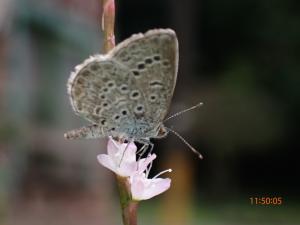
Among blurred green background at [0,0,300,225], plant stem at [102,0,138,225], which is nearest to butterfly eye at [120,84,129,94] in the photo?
plant stem at [102,0,138,225]

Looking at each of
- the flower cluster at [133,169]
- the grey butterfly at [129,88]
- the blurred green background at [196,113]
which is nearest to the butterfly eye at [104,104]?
the grey butterfly at [129,88]

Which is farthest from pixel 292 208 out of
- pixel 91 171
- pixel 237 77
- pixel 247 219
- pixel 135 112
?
pixel 135 112

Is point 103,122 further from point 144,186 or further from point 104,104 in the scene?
point 144,186

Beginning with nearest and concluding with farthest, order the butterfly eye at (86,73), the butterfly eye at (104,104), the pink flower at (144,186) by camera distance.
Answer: the pink flower at (144,186) < the butterfly eye at (86,73) < the butterfly eye at (104,104)

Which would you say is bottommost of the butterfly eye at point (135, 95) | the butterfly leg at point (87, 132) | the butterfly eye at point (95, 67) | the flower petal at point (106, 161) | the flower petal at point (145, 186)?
the flower petal at point (145, 186)

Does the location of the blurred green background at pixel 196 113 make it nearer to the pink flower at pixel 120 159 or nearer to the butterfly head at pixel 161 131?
the butterfly head at pixel 161 131

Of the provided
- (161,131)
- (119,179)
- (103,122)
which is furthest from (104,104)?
(119,179)
